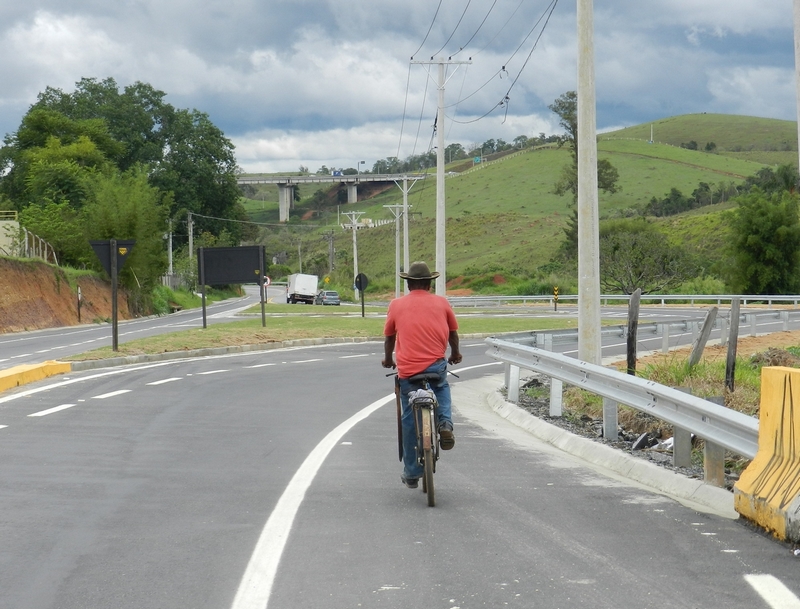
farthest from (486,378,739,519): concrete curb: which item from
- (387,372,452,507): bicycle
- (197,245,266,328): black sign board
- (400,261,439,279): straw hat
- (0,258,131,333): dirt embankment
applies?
(0,258,131,333): dirt embankment

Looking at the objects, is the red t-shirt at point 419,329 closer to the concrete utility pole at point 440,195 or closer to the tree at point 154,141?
the concrete utility pole at point 440,195

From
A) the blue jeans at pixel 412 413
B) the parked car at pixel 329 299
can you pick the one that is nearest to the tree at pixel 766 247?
the parked car at pixel 329 299

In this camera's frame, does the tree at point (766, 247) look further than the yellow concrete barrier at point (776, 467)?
Yes

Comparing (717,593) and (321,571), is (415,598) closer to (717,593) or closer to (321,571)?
(321,571)

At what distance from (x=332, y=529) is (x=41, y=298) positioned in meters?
48.3

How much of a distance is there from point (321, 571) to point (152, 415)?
8088 mm

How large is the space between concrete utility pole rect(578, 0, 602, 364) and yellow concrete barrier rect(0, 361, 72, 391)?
9.45 metres

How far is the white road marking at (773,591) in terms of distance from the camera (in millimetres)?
5070

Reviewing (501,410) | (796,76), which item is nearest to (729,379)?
(501,410)

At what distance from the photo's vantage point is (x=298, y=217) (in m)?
194

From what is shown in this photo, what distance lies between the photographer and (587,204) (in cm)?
1430

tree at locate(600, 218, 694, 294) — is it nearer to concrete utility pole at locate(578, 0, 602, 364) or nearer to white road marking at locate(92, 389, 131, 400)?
concrete utility pole at locate(578, 0, 602, 364)

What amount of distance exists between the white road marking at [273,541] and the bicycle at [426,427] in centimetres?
100

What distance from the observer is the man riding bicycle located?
8.02 meters
